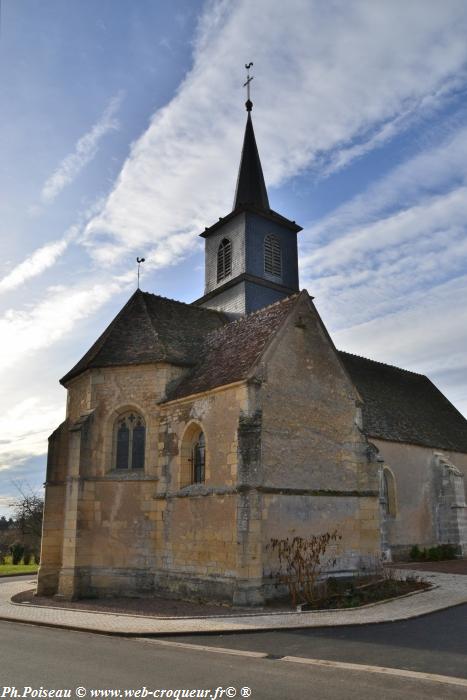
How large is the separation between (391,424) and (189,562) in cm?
1335

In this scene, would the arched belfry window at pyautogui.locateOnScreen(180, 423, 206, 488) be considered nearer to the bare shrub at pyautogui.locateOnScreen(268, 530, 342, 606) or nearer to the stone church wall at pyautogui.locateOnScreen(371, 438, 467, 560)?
the bare shrub at pyautogui.locateOnScreen(268, 530, 342, 606)

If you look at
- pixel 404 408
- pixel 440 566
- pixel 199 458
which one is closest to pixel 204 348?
pixel 199 458

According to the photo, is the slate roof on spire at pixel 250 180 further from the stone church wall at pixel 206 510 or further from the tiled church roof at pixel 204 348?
the stone church wall at pixel 206 510

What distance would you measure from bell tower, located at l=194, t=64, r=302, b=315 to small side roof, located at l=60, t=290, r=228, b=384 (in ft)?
9.76

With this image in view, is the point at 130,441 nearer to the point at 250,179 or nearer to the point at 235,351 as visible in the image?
the point at 235,351

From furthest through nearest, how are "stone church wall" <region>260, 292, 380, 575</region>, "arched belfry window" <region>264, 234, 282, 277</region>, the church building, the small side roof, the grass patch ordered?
1. "arched belfry window" <region>264, 234, 282, 277</region>
2. the small side roof
3. "stone church wall" <region>260, 292, 380, 575</region>
4. the church building
5. the grass patch

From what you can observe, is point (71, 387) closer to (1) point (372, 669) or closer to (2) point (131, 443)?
(2) point (131, 443)

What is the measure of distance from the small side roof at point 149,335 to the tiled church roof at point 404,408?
28.4ft

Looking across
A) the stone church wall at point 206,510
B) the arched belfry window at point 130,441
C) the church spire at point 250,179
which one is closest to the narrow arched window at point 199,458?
the stone church wall at point 206,510

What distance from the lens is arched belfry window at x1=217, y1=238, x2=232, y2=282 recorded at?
2534 cm

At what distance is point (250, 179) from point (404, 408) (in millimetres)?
13147

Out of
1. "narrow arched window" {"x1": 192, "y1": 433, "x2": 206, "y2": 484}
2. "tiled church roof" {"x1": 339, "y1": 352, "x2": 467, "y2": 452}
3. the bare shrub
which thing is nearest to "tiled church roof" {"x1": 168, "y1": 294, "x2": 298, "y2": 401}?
"narrow arched window" {"x1": 192, "y1": 433, "x2": 206, "y2": 484}

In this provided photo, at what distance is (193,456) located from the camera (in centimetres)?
1616

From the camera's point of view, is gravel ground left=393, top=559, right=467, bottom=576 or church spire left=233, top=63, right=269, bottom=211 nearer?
gravel ground left=393, top=559, right=467, bottom=576
